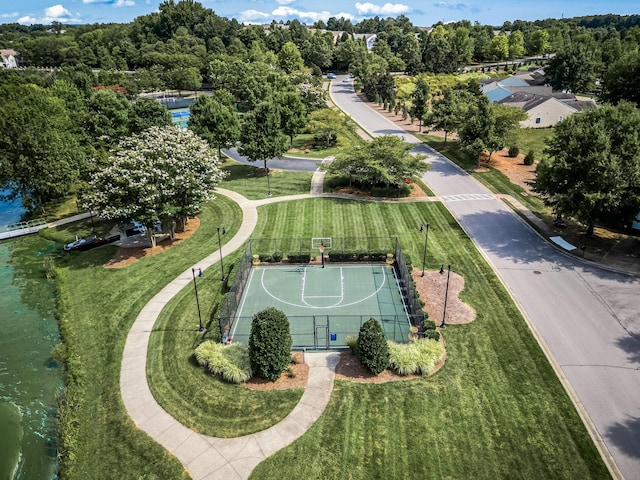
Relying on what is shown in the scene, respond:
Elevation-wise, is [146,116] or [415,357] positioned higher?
[146,116]

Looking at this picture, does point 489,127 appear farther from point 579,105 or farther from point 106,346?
point 106,346

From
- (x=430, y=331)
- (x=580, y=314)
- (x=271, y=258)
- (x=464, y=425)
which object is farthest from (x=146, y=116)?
(x=580, y=314)

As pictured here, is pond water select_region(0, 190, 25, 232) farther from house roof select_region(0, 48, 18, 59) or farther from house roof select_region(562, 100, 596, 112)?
house roof select_region(0, 48, 18, 59)

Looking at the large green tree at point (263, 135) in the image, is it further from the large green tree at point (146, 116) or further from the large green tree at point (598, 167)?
the large green tree at point (598, 167)

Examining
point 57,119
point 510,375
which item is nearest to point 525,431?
point 510,375

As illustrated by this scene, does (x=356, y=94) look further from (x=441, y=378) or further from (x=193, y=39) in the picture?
(x=441, y=378)

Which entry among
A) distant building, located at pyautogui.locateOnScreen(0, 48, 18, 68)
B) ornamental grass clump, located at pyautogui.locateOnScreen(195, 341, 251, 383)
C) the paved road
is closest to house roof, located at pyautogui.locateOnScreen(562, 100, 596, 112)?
the paved road

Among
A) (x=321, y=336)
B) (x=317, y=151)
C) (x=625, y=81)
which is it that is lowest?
(x=321, y=336)
